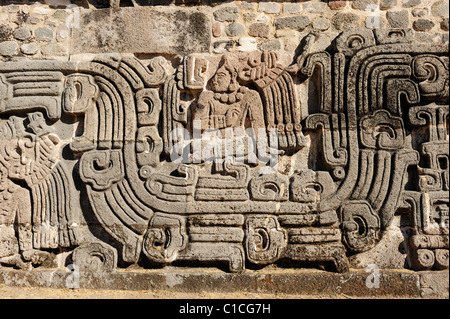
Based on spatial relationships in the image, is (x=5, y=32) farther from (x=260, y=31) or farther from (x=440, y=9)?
(x=440, y=9)

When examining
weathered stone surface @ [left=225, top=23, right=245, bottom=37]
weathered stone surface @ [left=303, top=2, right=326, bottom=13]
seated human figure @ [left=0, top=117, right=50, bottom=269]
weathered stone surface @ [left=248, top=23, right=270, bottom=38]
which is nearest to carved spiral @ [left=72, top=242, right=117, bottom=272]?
seated human figure @ [left=0, top=117, right=50, bottom=269]

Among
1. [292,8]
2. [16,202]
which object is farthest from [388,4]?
[16,202]

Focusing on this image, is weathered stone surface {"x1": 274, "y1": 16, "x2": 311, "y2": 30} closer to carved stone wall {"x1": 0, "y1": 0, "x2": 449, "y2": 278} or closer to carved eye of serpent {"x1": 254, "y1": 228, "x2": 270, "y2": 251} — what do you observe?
carved stone wall {"x1": 0, "y1": 0, "x2": 449, "y2": 278}

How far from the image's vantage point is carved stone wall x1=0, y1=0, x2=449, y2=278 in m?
4.06

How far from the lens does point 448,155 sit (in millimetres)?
4125

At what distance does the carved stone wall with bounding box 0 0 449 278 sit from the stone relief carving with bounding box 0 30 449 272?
0.01 meters

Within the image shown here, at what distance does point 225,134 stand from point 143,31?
4.43 ft

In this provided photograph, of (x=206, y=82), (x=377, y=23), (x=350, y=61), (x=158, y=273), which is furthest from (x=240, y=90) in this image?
(x=158, y=273)

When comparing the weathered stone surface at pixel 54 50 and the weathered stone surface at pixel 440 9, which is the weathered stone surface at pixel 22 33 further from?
the weathered stone surface at pixel 440 9

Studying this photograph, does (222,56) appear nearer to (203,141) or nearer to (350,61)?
(203,141)

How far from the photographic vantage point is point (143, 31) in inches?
179

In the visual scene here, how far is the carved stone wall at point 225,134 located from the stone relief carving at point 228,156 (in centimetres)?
1
